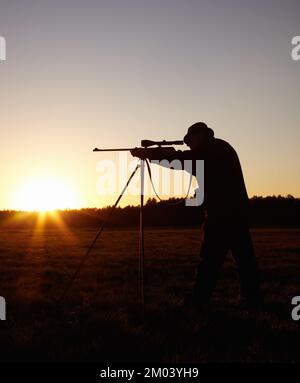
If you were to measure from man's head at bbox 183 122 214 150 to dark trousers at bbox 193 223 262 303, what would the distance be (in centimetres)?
143

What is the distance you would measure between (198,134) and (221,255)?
2120mm

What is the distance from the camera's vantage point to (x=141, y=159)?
7.08 m

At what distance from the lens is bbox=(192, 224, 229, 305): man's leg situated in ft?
24.7

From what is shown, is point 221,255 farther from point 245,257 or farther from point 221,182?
point 221,182

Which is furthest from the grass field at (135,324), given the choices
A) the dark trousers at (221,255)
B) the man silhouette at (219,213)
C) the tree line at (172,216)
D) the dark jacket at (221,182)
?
the tree line at (172,216)

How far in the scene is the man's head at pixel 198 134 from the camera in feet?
24.4

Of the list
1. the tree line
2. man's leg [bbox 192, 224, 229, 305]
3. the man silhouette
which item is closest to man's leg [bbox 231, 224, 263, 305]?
the man silhouette

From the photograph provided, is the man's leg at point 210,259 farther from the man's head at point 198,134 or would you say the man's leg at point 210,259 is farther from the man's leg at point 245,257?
the man's head at point 198,134

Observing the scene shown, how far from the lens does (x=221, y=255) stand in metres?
7.52

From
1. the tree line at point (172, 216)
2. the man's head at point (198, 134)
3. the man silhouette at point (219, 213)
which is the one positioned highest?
the man's head at point (198, 134)

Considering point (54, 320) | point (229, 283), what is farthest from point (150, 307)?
point (229, 283)

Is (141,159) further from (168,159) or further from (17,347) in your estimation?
(17,347)

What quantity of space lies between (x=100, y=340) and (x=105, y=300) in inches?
101

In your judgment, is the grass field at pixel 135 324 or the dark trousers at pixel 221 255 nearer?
the grass field at pixel 135 324
